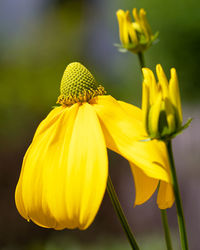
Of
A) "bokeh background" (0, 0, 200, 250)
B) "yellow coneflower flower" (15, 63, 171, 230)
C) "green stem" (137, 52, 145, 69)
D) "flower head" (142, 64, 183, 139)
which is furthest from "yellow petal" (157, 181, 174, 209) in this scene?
"bokeh background" (0, 0, 200, 250)

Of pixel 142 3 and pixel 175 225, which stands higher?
pixel 142 3

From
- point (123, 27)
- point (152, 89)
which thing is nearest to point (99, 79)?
point (123, 27)

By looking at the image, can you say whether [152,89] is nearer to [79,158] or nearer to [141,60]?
[79,158]

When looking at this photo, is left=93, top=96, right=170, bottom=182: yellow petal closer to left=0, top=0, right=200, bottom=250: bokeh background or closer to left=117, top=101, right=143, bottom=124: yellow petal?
left=117, top=101, right=143, bottom=124: yellow petal

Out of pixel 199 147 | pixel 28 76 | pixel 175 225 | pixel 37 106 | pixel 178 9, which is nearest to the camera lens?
pixel 175 225

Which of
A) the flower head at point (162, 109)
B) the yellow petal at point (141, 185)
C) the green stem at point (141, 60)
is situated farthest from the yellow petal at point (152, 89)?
the green stem at point (141, 60)

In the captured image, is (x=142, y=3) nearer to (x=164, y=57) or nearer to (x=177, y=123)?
(x=164, y=57)

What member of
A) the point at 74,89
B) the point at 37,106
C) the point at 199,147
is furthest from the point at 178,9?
the point at 74,89
